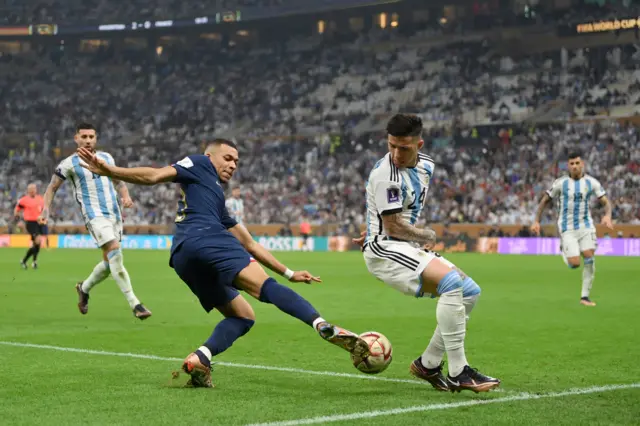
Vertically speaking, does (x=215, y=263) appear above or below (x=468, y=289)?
above

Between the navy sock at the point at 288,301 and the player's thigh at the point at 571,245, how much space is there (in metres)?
10.0

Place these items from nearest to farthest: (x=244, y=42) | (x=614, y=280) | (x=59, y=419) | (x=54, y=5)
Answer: (x=59, y=419), (x=614, y=280), (x=244, y=42), (x=54, y=5)

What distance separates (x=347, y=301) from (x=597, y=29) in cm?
3747

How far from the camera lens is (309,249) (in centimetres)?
4584

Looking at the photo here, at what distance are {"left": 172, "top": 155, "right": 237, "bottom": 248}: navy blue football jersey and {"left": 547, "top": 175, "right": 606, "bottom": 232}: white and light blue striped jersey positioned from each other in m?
9.93

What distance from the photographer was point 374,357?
7.26 metres

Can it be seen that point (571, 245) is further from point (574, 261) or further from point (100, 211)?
point (100, 211)

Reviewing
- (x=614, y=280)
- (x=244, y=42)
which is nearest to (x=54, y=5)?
(x=244, y=42)

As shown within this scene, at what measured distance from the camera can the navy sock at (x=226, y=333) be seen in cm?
764

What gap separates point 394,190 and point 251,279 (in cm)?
126

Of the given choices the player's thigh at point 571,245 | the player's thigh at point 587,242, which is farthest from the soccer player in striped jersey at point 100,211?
the player's thigh at point 587,242

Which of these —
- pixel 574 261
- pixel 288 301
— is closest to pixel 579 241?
pixel 574 261

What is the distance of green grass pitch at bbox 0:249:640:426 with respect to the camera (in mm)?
6367

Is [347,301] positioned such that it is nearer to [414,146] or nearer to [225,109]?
[414,146]
